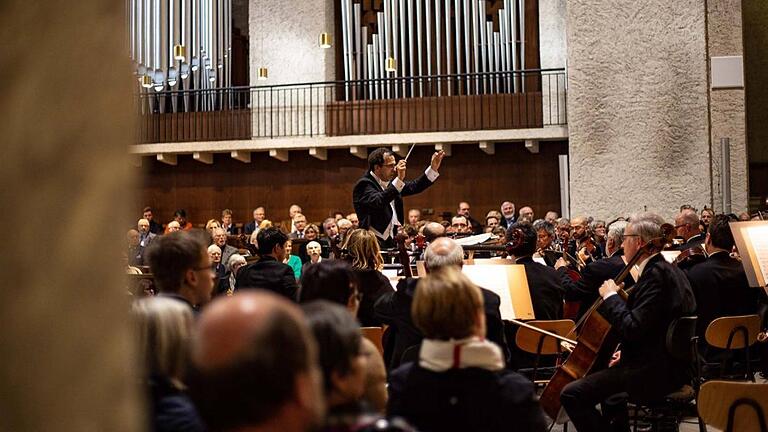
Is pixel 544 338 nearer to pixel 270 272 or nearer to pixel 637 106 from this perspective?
pixel 270 272

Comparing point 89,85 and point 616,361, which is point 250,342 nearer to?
point 89,85

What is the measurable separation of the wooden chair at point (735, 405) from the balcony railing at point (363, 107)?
11.6m

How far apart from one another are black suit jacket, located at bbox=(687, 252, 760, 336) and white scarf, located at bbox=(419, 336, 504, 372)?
4.42 m

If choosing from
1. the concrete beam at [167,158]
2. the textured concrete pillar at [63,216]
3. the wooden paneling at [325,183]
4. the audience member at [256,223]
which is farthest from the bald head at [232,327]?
the concrete beam at [167,158]

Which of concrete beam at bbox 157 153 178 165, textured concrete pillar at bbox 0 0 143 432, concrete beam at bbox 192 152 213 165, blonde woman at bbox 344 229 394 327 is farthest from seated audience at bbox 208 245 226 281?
textured concrete pillar at bbox 0 0 143 432

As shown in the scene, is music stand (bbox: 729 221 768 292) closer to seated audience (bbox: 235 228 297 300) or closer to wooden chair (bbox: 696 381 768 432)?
wooden chair (bbox: 696 381 768 432)

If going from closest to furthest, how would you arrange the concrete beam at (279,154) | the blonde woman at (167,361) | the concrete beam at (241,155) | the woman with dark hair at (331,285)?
the blonde woman at (167,361) < the woman with dark hair at (331,285) < the concrete beam at (279,154) < the concrete beam at (241,155)

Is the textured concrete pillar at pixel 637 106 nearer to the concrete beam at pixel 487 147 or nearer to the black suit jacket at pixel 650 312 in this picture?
the concrete beam at pixel 487 147

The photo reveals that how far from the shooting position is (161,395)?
2.37m

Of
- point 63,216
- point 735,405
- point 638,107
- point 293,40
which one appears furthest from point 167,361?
point 293,40

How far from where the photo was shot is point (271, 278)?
20.2 ft

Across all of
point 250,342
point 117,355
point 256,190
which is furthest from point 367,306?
point 256,190

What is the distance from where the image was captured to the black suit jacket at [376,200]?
752 cm

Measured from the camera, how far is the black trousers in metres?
4.97
